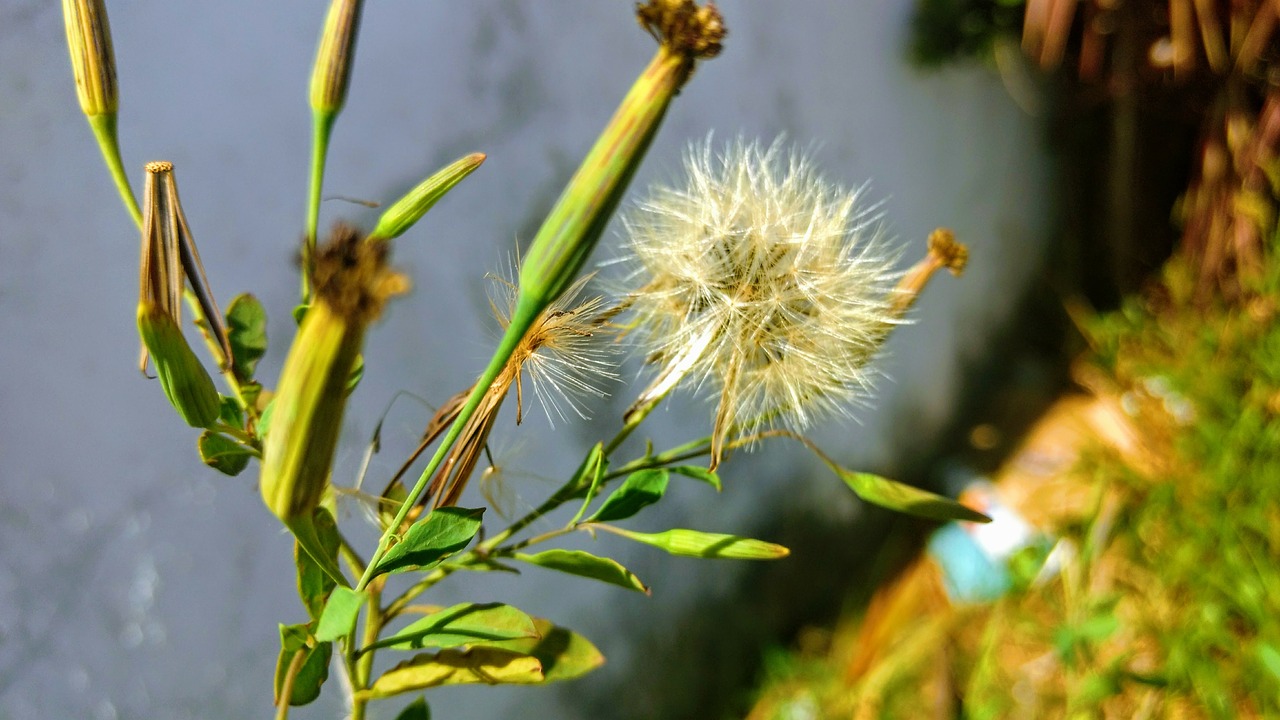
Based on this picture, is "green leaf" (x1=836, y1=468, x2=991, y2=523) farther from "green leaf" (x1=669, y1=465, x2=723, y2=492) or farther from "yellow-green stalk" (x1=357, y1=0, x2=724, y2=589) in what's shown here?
"yellow-green stalk" (x1=357, y1=0, x2=724, y2=589)

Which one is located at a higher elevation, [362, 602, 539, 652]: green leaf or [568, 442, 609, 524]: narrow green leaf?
[568, 442, 609, 524]: narrow green leaf

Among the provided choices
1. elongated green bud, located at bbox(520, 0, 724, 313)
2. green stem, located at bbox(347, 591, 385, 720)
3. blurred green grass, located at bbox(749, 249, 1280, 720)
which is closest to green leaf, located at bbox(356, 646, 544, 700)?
green stem, located at bbox(347, 591, 385, 720)

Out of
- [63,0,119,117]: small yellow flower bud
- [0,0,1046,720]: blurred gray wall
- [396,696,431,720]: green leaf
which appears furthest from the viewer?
[0,0,1046,720]: blurred gray wall

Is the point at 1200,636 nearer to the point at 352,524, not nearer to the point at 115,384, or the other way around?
the point at 352,524

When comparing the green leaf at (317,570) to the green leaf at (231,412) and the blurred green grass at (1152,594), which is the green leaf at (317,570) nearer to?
the green leaf at (231,412)

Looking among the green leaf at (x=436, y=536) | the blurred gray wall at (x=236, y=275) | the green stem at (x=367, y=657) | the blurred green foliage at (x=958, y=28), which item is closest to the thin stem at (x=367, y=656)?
the green stem at (x=367, y=657)

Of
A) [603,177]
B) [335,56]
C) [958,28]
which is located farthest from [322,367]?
[958,28]
